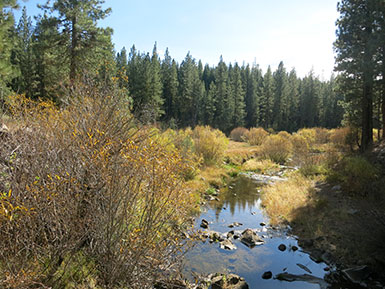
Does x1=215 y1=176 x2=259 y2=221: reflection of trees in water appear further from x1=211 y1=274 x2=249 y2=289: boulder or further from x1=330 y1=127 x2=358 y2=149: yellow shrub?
x1=330 y1=127 x2=358 y2=149: yellow shrub

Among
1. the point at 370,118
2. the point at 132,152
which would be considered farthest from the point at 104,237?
the point at 370,118

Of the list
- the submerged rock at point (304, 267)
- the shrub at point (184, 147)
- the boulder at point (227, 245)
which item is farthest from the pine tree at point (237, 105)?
the submerged rock at point (304, 267)

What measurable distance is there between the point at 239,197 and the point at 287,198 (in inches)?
99.8

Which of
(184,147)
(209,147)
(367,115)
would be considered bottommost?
(209,147)

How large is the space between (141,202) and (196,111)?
49.0 metres

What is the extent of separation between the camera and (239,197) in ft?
46.0

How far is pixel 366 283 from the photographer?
21.0ft

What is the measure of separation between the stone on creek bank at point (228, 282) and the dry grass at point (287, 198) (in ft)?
15.2

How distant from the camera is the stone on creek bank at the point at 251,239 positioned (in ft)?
28.3

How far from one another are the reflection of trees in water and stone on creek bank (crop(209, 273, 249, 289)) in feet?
15.2

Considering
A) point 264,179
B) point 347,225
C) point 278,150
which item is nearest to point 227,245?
point 347,225

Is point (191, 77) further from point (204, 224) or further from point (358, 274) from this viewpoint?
point (358, 274)

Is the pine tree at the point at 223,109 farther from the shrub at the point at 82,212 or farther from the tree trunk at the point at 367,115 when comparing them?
the shrub at the point at 82,212

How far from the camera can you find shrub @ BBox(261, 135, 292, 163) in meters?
23.9
